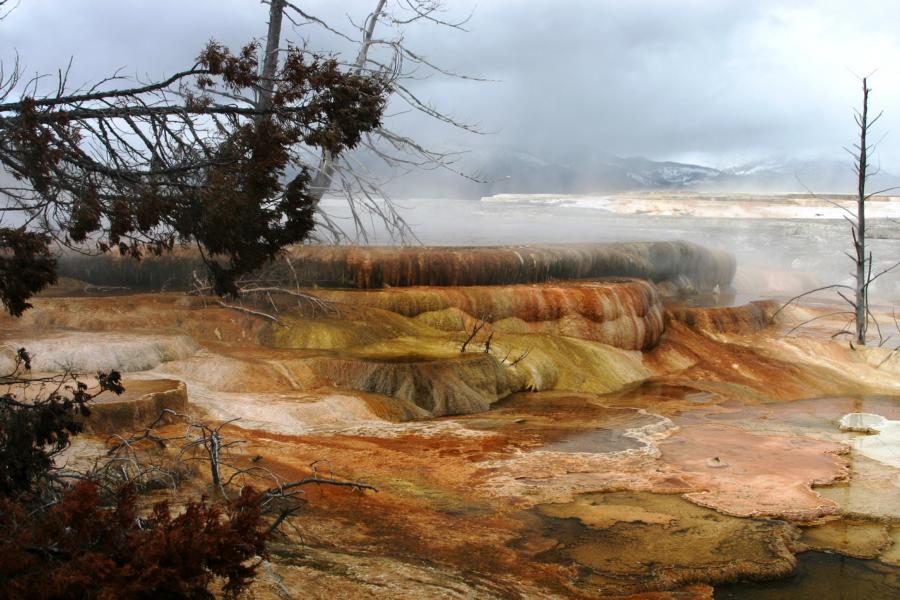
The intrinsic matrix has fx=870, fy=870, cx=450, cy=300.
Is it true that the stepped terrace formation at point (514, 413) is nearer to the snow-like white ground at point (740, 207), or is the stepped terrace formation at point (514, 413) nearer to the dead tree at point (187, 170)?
the dead tree at point (187, 170)

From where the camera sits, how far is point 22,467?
10.2ft

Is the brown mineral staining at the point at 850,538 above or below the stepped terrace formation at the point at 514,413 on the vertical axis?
below

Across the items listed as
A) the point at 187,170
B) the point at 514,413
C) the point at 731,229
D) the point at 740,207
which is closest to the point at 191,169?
the point at 187,170

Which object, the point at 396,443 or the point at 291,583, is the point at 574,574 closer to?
the point at 291,583

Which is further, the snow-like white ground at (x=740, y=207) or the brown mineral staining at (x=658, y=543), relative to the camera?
the snow-like white ground at (x=740, y=207)

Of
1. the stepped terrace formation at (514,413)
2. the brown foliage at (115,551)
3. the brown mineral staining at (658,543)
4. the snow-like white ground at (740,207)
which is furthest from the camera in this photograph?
the snow-like white ground at (740,207)

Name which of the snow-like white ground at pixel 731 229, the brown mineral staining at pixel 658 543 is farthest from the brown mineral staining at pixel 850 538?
the snow-like white ground at pixel 731 229

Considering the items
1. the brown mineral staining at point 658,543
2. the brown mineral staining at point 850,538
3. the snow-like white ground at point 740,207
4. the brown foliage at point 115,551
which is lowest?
the brown mineral staining at point 850,538

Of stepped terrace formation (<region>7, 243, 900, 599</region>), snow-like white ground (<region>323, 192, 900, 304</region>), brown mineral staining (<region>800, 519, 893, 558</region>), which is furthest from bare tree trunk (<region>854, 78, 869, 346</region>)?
brown mineral staining (<region>800, 519, 893, 558</region>)

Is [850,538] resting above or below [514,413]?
below

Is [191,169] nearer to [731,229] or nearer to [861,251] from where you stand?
[861,251]

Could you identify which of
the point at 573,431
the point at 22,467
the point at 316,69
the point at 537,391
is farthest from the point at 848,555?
the point at 537,391

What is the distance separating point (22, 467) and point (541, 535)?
2.72 m

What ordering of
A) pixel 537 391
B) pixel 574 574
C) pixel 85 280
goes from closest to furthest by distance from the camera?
pixel 574 574 < pixel 537 391 < pixel 85 280
